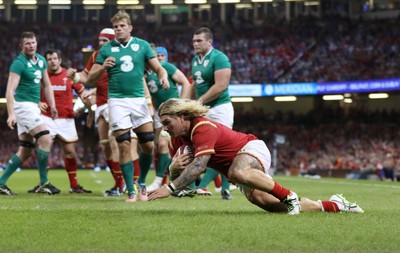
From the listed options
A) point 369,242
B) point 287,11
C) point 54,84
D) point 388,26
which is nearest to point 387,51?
point 388,26

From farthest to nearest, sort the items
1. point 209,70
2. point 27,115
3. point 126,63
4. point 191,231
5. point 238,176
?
point 27,115, point 209,70, point 126,63, point 238,176, point 191,231

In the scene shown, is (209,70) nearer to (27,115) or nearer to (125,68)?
(125,68)

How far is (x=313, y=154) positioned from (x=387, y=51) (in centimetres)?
680

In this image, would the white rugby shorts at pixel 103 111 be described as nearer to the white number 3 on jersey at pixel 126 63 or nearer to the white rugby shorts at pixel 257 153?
the white number 3 on jersey at pixel 126 63

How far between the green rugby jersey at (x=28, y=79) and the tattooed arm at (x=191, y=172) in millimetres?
6084

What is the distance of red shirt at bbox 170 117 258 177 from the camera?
7.34 meters

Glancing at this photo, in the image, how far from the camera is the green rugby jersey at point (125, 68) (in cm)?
1062

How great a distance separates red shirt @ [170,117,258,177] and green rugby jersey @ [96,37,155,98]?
2.76 metres

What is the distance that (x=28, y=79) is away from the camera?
12734mm

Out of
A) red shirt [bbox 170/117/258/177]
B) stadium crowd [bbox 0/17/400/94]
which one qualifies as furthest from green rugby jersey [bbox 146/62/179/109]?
stadium crowd [bbox 0/17/400/94]

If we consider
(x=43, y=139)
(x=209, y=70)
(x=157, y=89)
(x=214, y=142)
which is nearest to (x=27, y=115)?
(x=43, y=139)

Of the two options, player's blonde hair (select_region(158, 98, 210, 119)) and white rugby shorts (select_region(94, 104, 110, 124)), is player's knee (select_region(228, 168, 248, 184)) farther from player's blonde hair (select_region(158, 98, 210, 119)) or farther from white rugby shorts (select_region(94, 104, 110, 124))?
white rugby shorts (select_region(94, 104, 110, 124))

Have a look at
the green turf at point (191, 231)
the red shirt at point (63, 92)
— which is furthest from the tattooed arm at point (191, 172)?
the red shirt at point (63, 92)

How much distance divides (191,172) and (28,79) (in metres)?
6.19
